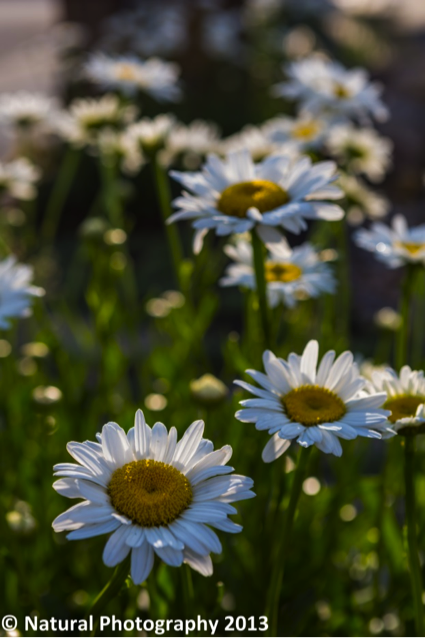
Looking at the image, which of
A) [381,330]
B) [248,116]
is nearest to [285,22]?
[248,116]

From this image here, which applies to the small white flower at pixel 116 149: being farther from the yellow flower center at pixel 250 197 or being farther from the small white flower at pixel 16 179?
the yellow flower center at pixel 250 197

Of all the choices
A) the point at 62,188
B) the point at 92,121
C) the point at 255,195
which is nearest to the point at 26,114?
the point at 92,121

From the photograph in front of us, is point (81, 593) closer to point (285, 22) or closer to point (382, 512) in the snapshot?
point (382, 512)

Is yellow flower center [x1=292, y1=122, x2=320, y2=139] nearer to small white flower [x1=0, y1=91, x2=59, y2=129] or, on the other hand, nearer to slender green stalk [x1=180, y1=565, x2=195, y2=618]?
small white flower [x1=0, y1=91, x2=59, y2=129]

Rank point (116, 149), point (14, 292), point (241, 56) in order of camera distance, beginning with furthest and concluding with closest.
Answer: point (241, 56)
point (116, 149)
point (14, 292)

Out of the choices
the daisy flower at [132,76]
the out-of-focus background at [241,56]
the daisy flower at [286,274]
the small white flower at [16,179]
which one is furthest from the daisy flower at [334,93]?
the out-of-focus background at [241,56]

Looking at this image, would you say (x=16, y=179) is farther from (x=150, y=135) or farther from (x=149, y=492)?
(x=149, y=492)

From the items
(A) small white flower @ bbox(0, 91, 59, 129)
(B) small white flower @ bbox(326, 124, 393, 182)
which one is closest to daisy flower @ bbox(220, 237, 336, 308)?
(B) small white flower @ bbox(326, 124, 393, 182)
